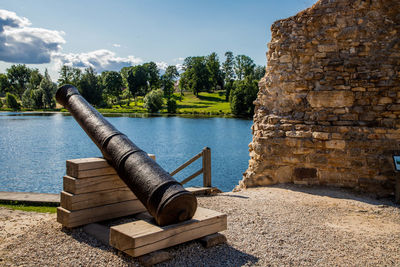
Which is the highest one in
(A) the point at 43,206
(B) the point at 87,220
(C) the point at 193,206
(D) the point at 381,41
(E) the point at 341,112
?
(D) the point at 381,41

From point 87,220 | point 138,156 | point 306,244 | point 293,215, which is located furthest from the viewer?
point 293,215

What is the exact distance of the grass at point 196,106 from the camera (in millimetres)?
69312

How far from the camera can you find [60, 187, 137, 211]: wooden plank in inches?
178

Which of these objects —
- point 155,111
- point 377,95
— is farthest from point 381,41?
point 155,111

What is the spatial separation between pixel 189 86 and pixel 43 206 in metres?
90.9

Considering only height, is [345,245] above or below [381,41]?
below

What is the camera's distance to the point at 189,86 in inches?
3804

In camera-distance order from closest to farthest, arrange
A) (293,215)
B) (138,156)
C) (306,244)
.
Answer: (138,156)
(306,244)
(293,215)

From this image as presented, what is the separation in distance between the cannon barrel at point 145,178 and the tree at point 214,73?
91107mm

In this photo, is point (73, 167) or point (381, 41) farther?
point (381, 41)

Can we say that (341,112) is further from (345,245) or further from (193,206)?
(193,206)

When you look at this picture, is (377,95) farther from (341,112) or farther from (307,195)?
(307,195)

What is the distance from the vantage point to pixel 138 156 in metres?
4.06

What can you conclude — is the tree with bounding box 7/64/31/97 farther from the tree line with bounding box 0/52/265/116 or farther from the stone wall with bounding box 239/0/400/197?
the stone wall with bounding box 239/0/400/197
